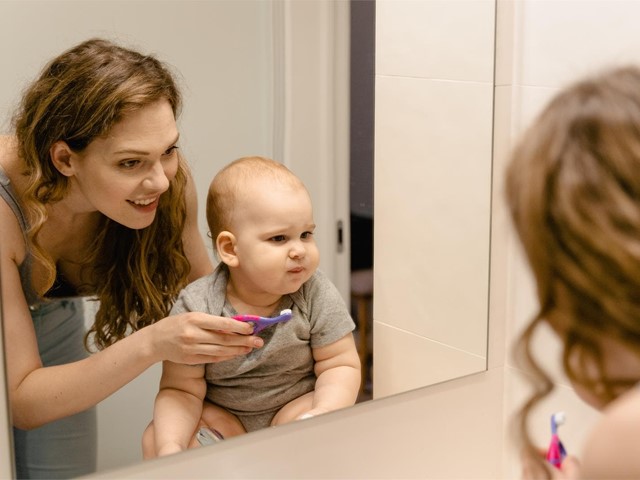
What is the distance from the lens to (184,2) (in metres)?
1.04

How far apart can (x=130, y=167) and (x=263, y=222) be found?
0.54 ft

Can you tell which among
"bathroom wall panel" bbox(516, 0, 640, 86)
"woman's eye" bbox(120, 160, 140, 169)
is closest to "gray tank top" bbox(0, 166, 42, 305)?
"woman's eye" bbox(120, 160, 140, 169)

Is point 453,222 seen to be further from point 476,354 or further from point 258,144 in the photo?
point 258,144

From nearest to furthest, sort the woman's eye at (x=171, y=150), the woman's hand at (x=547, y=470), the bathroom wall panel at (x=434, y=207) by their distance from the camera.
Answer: the woman's hand at (x=547, y=470) → the woman's eye at (x=171, y=150) → the bathroom wall panel at (x=434, y=207)

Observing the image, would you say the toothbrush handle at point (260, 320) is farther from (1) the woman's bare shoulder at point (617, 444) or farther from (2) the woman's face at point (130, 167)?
(1) the woman's bare shoulder at point (617, 444)

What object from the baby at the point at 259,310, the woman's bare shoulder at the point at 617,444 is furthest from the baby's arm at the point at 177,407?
the woman's bare shoulder at the point at 617,444

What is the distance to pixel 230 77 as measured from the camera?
1.07 m

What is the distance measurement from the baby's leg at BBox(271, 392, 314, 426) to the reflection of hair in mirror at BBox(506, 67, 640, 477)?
0.45 m

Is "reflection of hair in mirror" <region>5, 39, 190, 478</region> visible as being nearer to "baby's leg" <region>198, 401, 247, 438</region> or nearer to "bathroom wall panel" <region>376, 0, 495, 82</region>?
"baby's leg" <region>198, 401, 247, 438</region>

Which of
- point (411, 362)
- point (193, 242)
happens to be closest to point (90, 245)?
point (193, 242)

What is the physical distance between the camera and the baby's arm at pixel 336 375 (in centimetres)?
118

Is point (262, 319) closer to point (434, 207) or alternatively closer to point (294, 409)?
point (294, 409)

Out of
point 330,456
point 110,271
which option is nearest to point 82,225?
point 110,271

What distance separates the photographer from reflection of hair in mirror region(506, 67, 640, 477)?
2.43ft
